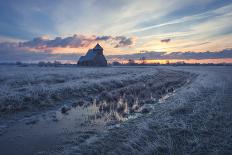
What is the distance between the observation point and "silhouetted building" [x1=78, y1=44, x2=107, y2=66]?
84.7 meters

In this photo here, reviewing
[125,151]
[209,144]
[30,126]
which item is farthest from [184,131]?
[30,126]

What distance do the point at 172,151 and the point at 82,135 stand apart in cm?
341

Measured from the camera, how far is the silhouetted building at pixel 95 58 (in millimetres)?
84744

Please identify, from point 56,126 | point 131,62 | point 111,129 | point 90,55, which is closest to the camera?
point 111,129

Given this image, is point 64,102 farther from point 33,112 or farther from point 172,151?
point 172,151

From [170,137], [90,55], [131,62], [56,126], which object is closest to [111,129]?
[170,137]

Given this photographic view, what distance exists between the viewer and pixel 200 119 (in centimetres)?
880

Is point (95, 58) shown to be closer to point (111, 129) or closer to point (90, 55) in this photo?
point (90, 55)

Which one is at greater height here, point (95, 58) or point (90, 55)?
point (90, 55)

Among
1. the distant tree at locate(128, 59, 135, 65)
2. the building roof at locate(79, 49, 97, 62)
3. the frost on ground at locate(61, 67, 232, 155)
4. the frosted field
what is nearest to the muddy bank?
the frosted field

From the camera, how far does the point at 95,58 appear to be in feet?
279

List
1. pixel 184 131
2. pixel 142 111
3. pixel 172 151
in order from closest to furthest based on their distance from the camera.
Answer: pixel 172 151, pixel 184 131, pixel 142 111

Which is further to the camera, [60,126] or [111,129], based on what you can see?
[60,126]

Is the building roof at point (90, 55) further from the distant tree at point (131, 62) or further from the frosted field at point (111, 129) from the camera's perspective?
the distant tree at point (131, 62)
